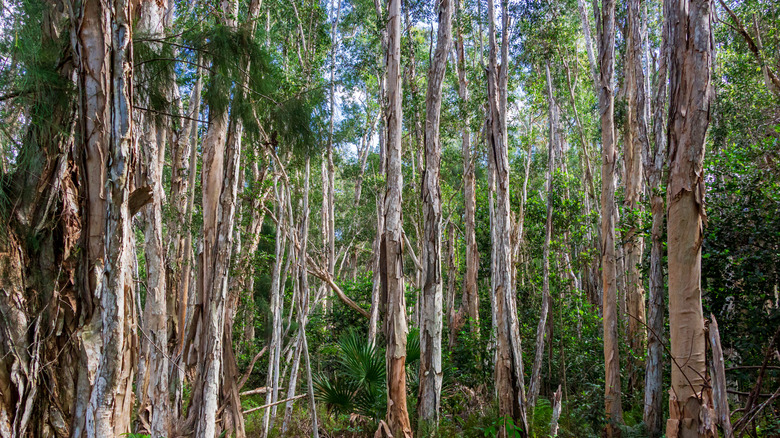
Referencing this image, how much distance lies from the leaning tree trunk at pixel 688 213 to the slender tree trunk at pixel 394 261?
3120 mm

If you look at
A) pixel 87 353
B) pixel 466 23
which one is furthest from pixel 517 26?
pixel 87 353

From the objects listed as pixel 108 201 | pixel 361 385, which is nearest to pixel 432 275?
pixel 361 385

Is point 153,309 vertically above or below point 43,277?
below

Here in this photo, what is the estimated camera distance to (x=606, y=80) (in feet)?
23.6

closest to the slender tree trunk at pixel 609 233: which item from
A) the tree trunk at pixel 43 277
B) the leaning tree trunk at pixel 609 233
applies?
the leaning tree trunk at pixel 609 233

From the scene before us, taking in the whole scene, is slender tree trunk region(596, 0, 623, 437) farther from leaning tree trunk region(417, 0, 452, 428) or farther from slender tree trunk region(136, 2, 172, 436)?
slender tree trunk region(136, 2, 172, 436)

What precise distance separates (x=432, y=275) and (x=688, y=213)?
3874 mm

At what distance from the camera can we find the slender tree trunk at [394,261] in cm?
565

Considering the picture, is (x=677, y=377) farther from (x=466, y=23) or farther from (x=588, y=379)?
(x=466, y=23)

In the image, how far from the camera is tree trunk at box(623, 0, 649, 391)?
8433 millimetres

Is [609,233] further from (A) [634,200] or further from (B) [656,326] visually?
(A) [634,200]

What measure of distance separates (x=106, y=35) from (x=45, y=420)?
3.53 metres

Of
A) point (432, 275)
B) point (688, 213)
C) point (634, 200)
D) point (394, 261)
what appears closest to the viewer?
point (688, 213)

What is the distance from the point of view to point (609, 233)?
7.07 meters
